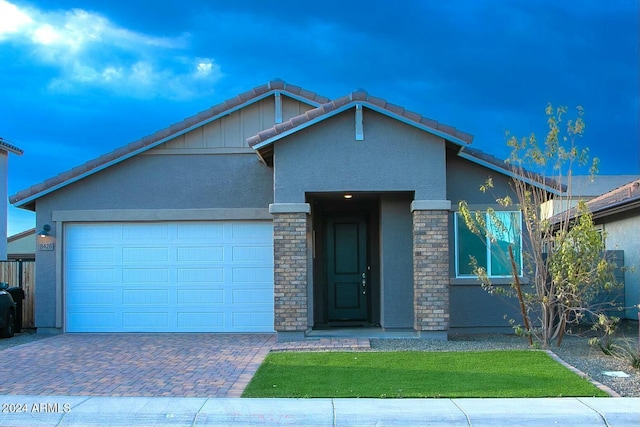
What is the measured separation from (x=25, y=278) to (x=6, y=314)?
1.91 metres

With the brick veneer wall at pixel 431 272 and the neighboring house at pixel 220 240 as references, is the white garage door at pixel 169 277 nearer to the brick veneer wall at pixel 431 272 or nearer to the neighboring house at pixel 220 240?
the neighboring house at pixel 220 240

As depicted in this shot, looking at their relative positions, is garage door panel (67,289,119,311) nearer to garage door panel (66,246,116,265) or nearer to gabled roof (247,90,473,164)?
garage door panel (66,246,116,265)

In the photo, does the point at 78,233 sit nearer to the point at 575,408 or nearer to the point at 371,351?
the point at 371,351

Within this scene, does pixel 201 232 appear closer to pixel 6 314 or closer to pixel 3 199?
pixel 6 314

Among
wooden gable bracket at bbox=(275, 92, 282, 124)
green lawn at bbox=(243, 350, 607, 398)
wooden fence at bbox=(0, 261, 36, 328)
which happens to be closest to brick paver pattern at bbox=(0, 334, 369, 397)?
green lawn at bbox=(243, 350, 607, 398)

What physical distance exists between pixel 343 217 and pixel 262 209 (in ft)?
6.54

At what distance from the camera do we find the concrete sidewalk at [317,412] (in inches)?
289

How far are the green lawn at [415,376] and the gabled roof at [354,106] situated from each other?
3.94 m

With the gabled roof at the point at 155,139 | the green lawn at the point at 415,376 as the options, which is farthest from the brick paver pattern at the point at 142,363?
the gabled roof at the point at 155,139

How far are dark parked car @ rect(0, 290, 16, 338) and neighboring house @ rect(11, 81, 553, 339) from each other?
0.56 metres

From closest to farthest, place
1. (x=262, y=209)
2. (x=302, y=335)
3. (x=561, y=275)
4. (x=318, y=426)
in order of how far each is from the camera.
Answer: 1. (x=318, y=426)
2. (x=561, y=275)
3. (x=302, y=335)
4. (x=262, y=209)

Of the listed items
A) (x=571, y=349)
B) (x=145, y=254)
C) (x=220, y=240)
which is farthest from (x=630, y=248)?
(x=145, y=254)

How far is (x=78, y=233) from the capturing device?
14984 millimetres

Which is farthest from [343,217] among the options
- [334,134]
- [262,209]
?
[334,134]
